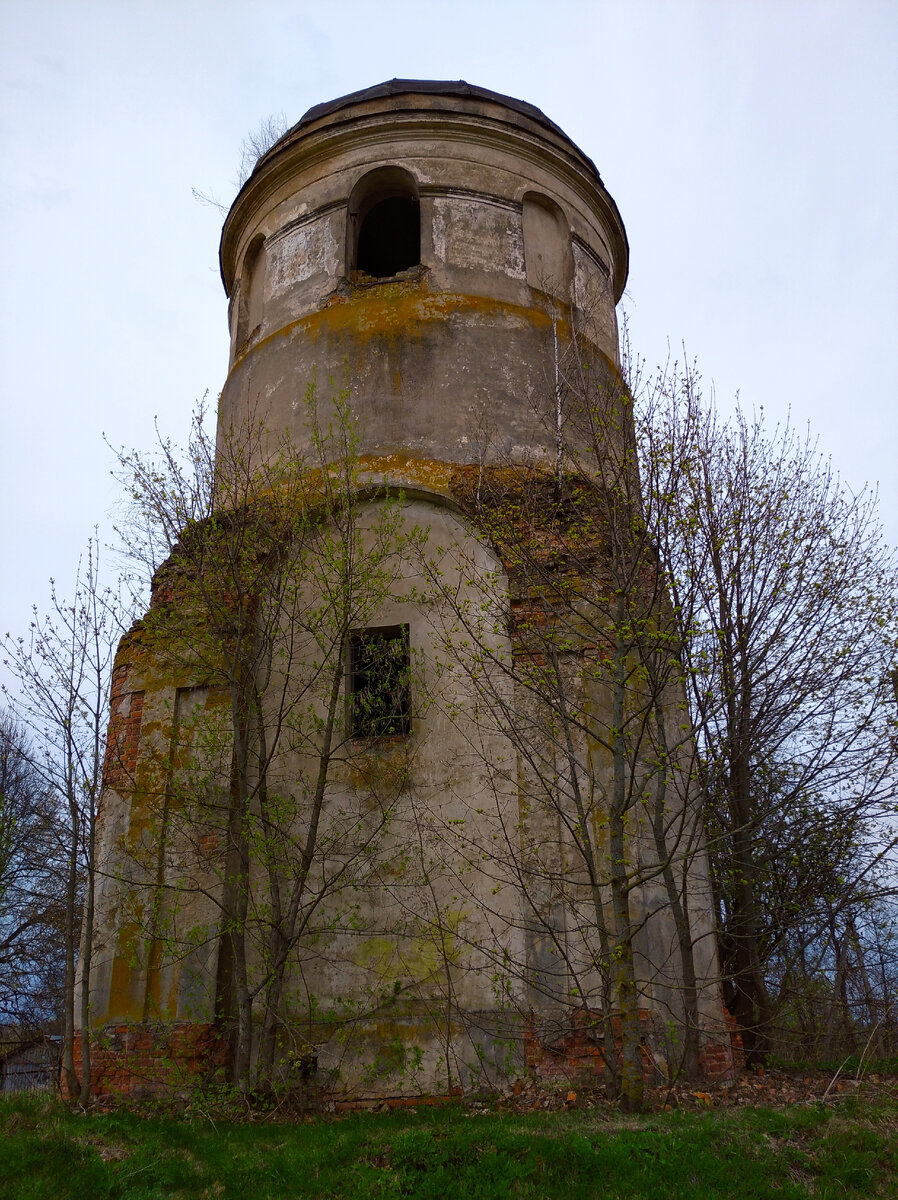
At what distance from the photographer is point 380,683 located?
27.3ft

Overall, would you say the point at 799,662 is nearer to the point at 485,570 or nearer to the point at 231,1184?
the point at 485,570

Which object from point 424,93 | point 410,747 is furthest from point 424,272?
point 410,747

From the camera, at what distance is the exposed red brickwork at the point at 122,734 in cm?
852

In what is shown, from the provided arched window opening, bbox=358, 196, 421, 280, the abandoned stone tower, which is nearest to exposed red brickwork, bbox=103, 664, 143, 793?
the abandoned stone tower

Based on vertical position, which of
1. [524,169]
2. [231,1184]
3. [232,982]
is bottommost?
[231,1184]

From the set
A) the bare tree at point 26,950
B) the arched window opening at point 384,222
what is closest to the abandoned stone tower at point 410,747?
A: the arched window opening at point 384,222

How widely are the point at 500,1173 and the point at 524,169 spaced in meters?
9.87

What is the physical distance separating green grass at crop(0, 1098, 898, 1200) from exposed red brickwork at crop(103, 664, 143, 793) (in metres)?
2.78

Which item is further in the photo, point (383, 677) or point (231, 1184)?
point (383, 677)

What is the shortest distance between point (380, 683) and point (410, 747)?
580 millimetres

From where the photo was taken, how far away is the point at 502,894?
A: 7.65 meters

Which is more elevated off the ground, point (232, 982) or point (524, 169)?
point (524, 169)

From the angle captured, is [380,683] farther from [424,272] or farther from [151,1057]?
[424,272]


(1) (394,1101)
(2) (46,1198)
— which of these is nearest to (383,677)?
(1) (394,1101)
